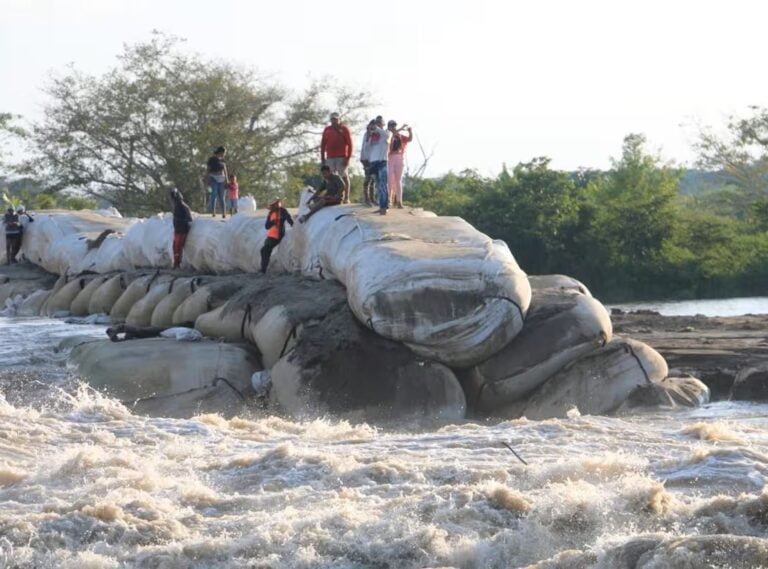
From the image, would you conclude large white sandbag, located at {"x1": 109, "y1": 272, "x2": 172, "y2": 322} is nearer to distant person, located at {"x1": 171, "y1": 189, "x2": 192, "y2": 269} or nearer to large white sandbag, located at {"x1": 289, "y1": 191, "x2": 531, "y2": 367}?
distant person, located at {"x1": 171, "y1": 189, "x2": 192, "y2": 269}

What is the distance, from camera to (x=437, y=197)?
4341 centimetres

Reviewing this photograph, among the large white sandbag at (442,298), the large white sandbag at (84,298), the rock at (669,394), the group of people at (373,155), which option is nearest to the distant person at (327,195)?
the group of people at (373,155)

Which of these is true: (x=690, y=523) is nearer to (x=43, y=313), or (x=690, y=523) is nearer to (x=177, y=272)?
(x=177, y=272)

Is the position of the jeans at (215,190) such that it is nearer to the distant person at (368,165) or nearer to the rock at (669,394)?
the distant person at (368,165)

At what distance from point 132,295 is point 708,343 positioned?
8198 mm

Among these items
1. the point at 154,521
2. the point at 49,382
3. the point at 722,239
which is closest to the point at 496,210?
the point at 722,239

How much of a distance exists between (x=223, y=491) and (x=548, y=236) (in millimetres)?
30298

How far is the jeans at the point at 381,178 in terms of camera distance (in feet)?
53.5

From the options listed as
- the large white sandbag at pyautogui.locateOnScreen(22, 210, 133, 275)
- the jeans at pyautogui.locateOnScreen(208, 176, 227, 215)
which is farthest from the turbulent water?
Result: the large white sandbag at pyautogui.locateOnScreen(22, 210, 133, 275)

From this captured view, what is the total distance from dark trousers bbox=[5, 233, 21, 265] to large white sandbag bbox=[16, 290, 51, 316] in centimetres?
397

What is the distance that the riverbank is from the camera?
13766 mm

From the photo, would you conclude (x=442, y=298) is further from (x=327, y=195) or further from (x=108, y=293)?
(x=108, y=293)

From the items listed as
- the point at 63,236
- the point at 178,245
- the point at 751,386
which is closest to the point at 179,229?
the point at 178,245

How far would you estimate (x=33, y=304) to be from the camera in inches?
924
